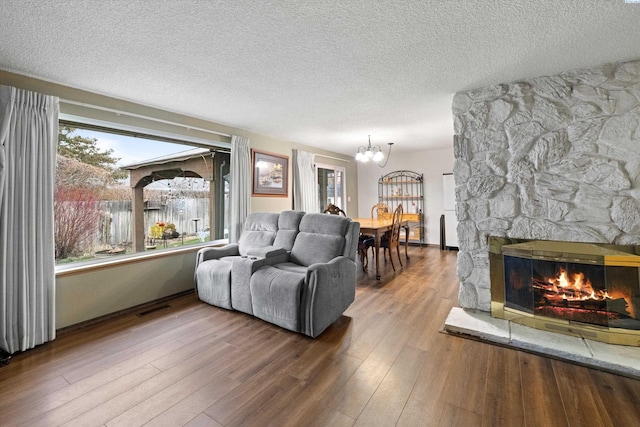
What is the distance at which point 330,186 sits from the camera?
6.53 meters

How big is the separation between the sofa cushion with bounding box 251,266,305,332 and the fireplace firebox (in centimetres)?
186

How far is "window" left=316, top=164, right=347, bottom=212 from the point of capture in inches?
245

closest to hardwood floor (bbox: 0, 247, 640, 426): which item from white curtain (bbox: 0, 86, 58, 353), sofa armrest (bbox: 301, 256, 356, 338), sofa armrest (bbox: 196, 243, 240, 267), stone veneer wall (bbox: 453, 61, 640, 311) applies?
sofa armrest (bbox: 301, 256, 356, 338)

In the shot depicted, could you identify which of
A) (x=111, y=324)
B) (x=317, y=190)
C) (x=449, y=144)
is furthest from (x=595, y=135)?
(x=111, y=324)

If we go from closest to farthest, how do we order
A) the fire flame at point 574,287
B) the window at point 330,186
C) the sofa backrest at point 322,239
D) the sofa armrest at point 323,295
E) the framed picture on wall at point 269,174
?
1. the fire flame at point 574,287
2. the sofa armrest at point 323,295
3. the sofa backrest at point 322,239
4. the framed picture on wall at point 269,174
5. the window at point 330,186

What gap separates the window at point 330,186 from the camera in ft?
20.4

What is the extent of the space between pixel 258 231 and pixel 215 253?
59 cm

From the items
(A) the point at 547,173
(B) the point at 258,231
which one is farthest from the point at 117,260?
(A) the point at 547,173

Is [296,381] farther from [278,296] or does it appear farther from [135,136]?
[135,136]

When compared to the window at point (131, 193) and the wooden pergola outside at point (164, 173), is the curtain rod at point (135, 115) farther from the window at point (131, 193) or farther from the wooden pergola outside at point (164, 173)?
the wooden pergola outside at point (164, 173)

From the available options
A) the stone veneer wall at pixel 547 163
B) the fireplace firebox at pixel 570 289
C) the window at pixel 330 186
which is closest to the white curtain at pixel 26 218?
the stone veneer wall at pixel 547 163

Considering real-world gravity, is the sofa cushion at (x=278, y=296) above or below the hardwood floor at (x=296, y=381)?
above

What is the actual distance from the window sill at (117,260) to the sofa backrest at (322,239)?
154 cm

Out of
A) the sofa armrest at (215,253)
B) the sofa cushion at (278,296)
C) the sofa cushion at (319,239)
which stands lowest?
the sofa cushion at (278,296)
